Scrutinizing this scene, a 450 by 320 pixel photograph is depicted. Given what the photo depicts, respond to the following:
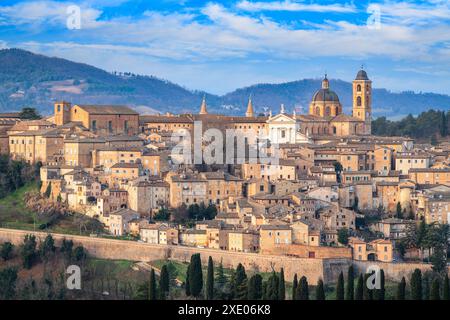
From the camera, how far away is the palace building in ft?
177

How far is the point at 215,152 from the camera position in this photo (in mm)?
47094

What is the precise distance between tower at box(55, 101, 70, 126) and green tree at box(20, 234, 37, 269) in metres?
12.2

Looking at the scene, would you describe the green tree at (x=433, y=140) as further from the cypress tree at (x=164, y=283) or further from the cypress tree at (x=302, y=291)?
the cypress tree at (x=164, y=283)

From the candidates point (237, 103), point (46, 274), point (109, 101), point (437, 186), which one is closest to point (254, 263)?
point (46, 274)

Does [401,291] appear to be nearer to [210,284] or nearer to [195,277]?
[210,284]

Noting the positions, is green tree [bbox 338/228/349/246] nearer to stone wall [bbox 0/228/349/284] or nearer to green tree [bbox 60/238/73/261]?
stone wall [bbox 0/228/349/284]

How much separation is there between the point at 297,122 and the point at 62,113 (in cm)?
1063

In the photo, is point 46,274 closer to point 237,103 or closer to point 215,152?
point 215,152

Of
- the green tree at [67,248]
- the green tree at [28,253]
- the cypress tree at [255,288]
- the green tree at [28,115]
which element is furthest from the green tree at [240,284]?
the green tree at [28,115]

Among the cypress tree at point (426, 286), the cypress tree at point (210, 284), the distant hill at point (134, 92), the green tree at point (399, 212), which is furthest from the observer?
the distant hill at point (134, 92)

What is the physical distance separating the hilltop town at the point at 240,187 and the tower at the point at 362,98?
8.86 meters

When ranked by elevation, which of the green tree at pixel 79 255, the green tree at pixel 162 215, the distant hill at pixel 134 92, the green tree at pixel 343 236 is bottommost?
the green tree at pixel 79 255

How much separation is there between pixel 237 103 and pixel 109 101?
51.8 ft

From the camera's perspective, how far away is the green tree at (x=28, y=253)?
39.5 meters
